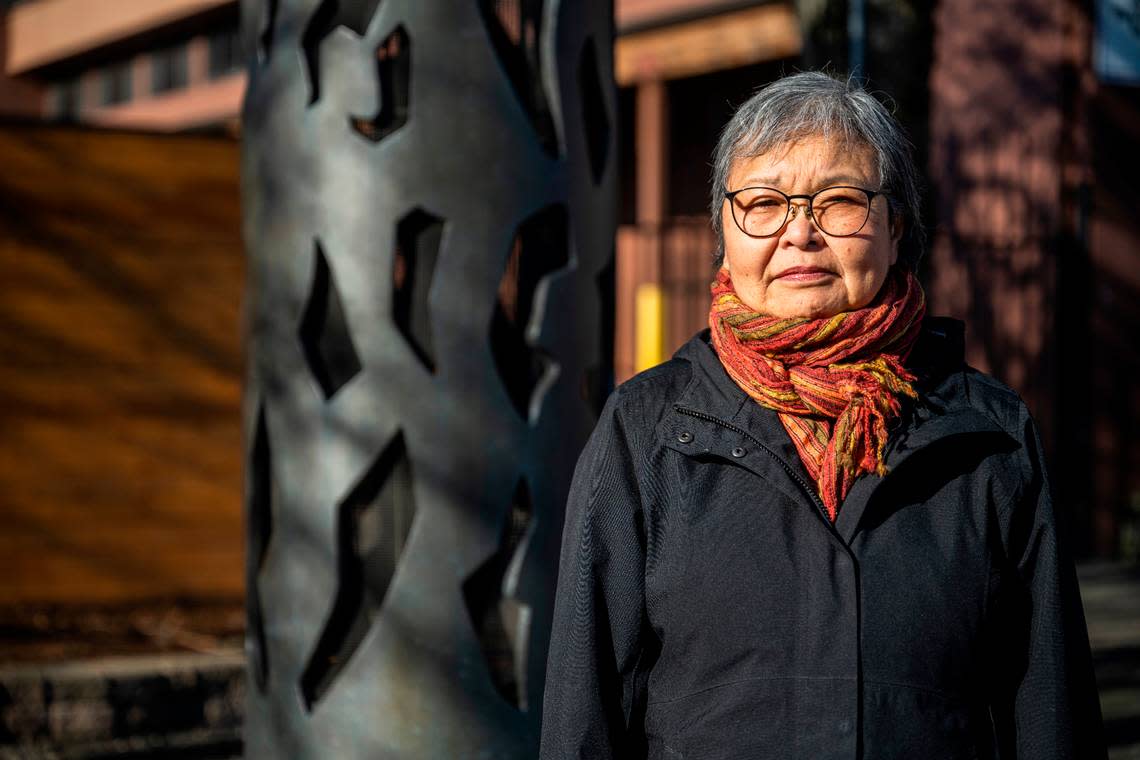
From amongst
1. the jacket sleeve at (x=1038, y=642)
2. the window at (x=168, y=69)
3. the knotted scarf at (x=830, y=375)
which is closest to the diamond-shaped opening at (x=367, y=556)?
the knotted scarf at (x=830, y=375)

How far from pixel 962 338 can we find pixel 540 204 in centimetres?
123

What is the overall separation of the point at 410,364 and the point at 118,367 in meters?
4.01

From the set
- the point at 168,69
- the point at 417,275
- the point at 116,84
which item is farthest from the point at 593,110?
the point at 116,84

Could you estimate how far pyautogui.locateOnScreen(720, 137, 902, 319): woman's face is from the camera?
88.7 inches

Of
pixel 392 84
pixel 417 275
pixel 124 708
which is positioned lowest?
pixel 124 708

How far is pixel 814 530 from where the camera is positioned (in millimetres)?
2154

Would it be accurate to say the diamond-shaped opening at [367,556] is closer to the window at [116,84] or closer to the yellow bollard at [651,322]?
the yellow bollard at [651,322]

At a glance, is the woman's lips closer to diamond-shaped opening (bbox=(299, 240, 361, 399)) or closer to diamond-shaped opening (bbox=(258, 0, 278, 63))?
diamond-shaped opening (bbox=(299, 240, 361, 399))

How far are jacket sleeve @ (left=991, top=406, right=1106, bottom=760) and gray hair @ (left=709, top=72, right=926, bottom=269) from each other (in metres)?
0.40

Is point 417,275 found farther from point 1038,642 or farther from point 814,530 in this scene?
point 1038,642

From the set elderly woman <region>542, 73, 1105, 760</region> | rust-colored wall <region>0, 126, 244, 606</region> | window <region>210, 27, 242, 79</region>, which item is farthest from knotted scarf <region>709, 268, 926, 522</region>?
window <region>210, 27, 242, 79</region>

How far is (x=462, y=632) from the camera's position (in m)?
3.32

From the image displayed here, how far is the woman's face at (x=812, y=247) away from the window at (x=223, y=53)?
2420cm

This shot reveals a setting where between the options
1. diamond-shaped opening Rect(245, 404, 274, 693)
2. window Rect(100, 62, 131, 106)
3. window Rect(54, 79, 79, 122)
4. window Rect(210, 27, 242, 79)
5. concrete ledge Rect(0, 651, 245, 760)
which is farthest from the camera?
window Rect(54, 79, 79, 122)
